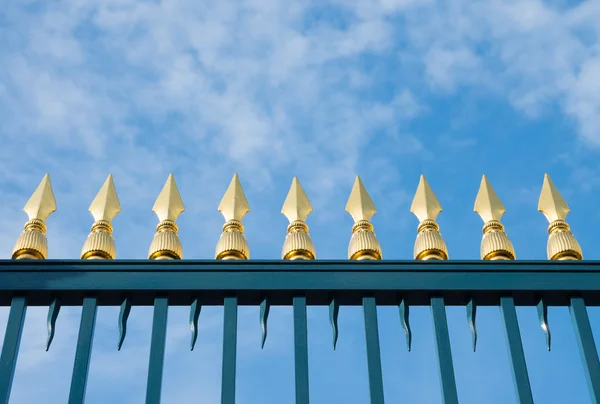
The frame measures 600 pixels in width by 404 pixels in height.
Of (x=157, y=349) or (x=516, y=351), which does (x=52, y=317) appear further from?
(x=516, y=351)

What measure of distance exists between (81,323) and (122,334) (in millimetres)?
201

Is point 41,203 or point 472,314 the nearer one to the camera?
point 472,314

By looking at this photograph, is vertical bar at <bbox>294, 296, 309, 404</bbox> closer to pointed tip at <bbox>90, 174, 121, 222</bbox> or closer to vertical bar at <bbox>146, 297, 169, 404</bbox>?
vertical bar at <bbox>146, 297, 169, 404</bbox>

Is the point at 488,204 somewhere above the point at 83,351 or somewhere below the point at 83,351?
above

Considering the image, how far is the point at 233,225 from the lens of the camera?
4.97m

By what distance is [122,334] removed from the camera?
14.7 feet

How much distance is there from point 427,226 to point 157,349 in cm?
157

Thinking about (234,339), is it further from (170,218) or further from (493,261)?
(493,261)

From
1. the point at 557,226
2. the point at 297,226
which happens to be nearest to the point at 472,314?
the point at 557,226

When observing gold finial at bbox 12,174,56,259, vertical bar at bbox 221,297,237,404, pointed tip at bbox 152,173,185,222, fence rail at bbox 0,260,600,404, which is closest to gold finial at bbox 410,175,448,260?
fence rail at bbox 0,260,600,404

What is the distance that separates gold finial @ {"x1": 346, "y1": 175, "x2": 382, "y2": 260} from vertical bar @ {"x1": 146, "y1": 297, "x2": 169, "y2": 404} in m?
0.99

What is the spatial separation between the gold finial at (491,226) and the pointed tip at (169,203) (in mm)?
1594

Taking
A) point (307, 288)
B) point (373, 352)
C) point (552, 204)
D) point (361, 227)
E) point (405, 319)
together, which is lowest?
point (373, 352)

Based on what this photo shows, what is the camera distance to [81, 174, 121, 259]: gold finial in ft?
15.6
